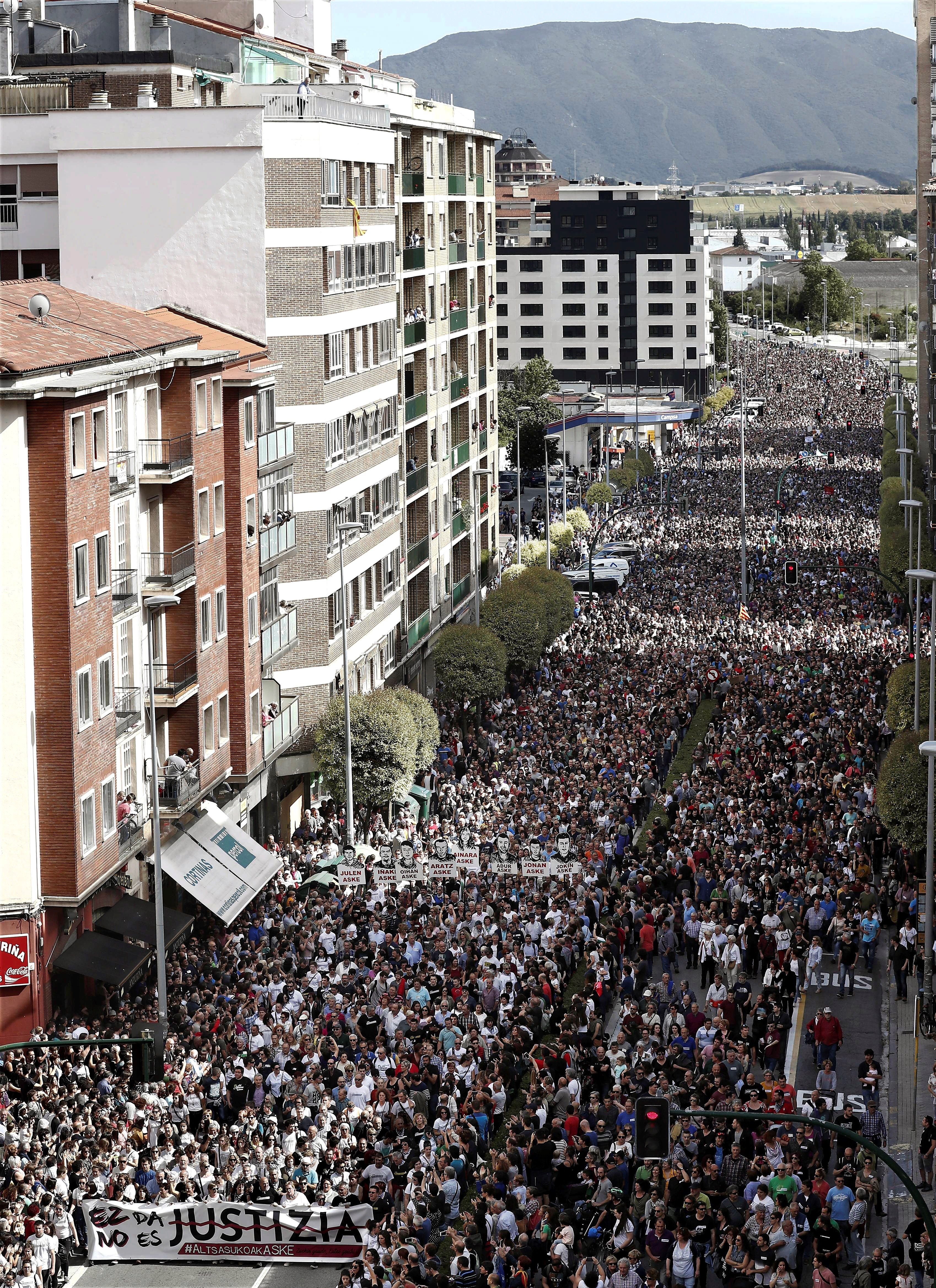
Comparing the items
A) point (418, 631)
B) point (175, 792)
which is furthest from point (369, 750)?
point (418, 631)

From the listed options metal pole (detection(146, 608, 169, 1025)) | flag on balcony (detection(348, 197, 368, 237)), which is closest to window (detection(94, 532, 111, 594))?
metal pole (detection(146, 608, 169, 1025))

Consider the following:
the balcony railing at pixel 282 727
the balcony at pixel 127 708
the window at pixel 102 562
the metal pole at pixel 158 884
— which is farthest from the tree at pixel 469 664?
the metal pole at pixel 158 884

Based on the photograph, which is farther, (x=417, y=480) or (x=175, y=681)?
(x=417, y=480)

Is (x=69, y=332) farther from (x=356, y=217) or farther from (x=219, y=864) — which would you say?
(x=356, y=217)

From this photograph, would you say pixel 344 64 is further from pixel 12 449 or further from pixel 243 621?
pixel 12 449

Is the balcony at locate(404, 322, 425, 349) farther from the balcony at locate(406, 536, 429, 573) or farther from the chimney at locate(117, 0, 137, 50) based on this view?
the chimney at locate(117, 0, 137, 50)
